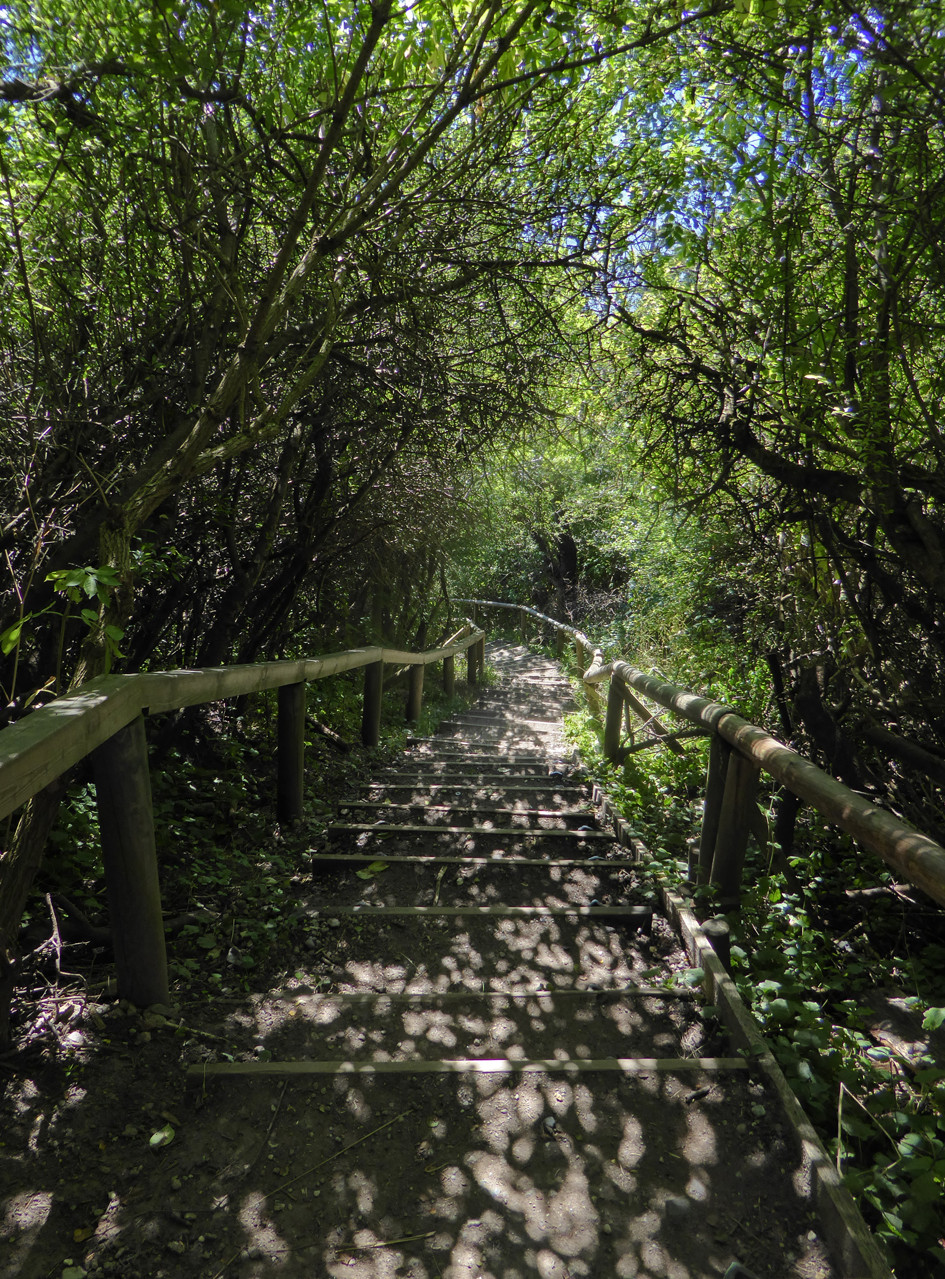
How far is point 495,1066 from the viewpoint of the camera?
198 cm

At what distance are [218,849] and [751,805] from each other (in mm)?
2226

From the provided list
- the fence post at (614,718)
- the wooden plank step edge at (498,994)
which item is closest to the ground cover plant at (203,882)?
the wooden plank step edge at (498,994)

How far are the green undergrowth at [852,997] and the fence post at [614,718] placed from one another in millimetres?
661

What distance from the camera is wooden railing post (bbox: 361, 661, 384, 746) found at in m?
5.70

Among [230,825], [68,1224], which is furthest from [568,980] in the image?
[230,825]

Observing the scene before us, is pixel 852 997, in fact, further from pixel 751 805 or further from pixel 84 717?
pixel 84 717

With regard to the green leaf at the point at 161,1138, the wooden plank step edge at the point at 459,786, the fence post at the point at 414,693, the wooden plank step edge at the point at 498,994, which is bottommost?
the fence post at the point at 414,693

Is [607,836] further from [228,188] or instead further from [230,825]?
[228,188]

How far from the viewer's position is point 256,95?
9.84 ft

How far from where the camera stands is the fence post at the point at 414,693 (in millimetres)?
7699

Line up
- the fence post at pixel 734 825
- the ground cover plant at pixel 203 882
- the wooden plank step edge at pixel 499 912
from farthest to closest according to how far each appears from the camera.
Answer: the wooden plank step edge at pixel 499 912, the fence post at pixel 734 825, the ground cover plant at pixel 203 882

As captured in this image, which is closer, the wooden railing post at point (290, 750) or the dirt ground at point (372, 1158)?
the dirt ground at point (372, 1158)

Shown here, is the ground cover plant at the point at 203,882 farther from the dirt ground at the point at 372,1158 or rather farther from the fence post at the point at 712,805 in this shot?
the fence post at the point at 712,805

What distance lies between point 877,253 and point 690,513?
1.43 meters
